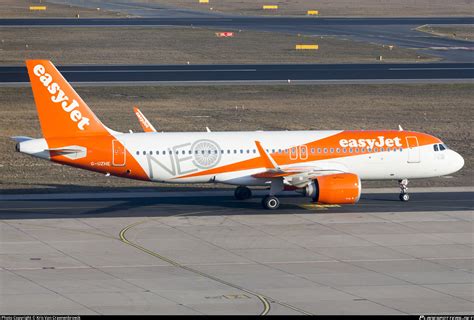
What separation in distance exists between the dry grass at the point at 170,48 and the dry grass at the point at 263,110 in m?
19.3

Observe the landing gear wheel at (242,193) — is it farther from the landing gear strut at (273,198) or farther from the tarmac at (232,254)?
the landing gear strut at (273,198)

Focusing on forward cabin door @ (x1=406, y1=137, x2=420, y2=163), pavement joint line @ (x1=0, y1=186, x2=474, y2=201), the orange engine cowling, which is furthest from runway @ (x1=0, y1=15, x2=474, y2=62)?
the orange engine cowling

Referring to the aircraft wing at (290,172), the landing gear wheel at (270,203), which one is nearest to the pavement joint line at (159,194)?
the aircraft wing at (290,172)

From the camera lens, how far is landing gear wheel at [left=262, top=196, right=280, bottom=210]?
179 feet

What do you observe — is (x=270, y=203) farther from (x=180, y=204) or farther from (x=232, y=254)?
(x=232, y=254)

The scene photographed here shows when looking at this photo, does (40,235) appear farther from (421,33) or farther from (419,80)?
(421,33)

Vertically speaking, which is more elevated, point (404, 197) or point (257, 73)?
point (257, 73)

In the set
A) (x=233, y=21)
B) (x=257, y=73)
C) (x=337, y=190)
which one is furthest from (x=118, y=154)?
(x=233, y=21)

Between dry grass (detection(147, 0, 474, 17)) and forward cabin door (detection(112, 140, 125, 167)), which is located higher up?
dry grass (detection(147, 0, 474, 17))

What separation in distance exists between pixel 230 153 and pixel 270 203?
3.41m

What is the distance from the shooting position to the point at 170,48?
127 meters

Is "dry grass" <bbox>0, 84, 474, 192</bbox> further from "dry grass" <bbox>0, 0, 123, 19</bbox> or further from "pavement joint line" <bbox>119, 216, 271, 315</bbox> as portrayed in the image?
"dry grass" <bbox>0, 0, 123, 19</bbox>

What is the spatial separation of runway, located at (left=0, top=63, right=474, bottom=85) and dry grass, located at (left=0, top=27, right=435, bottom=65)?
465cm

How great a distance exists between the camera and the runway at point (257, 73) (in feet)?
335
